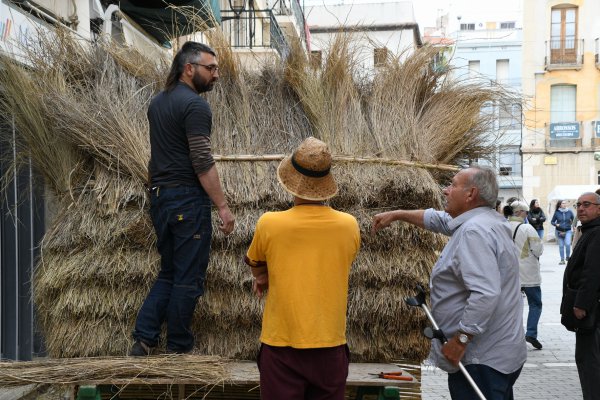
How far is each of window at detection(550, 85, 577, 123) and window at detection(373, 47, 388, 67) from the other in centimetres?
3430

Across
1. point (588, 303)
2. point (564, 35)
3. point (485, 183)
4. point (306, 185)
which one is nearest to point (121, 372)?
point (306, 185)

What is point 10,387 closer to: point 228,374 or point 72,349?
point 72,349

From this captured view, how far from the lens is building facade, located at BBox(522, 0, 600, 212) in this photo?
36312mm

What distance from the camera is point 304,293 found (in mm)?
3166

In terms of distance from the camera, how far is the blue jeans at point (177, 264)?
151 inches

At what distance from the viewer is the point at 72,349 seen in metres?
4.09

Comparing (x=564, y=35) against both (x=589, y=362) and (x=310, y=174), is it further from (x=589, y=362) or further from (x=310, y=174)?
(x=310, y=174)

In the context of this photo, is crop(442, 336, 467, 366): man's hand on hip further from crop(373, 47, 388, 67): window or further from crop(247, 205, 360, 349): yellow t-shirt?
crop(373, 47, 388, 67): window

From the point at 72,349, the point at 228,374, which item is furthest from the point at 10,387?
the point at 228,374

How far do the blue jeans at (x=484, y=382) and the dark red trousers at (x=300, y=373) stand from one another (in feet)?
2.37

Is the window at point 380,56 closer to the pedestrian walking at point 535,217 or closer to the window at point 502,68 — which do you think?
the pedestrian walking at point 535,217

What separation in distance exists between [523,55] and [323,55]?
34565 mm

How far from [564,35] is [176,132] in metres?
36.1

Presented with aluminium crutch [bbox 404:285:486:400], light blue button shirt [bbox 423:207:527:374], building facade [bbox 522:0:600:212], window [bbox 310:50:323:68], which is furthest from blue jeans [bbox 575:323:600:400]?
building facade [bbox 522:0:600:212]
